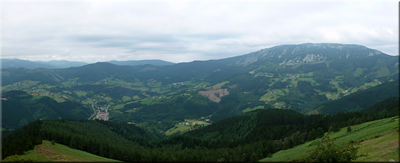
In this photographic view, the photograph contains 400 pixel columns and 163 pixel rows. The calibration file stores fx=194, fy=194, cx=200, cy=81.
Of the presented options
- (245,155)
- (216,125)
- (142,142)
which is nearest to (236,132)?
(216,125)

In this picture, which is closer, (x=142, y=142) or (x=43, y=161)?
(x=43, y=161)

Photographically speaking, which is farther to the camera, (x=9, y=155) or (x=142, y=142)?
(x=142, y=142)

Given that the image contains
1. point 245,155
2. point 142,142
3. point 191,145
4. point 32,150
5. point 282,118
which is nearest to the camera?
point 32,150

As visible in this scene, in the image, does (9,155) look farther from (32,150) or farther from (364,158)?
(364,158)

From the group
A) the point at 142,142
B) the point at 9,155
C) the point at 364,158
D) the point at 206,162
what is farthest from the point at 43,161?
the point at 142,142

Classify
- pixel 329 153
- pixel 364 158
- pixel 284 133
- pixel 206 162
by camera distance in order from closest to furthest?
pixel 364 158 → pixel 329 153 → pixel 206 162 → pixel 284 133

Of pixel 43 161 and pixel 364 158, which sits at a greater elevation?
pixel 364 158

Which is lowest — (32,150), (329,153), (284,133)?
(284,133)

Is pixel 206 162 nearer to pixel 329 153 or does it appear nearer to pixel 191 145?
pixel 329 153

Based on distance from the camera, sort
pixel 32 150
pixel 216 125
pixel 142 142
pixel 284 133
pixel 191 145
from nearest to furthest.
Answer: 1. pixel 32 150
2. pixel 284 133
3. pixel 191 145
4. pixel 142 142
5. pixel 216 125
